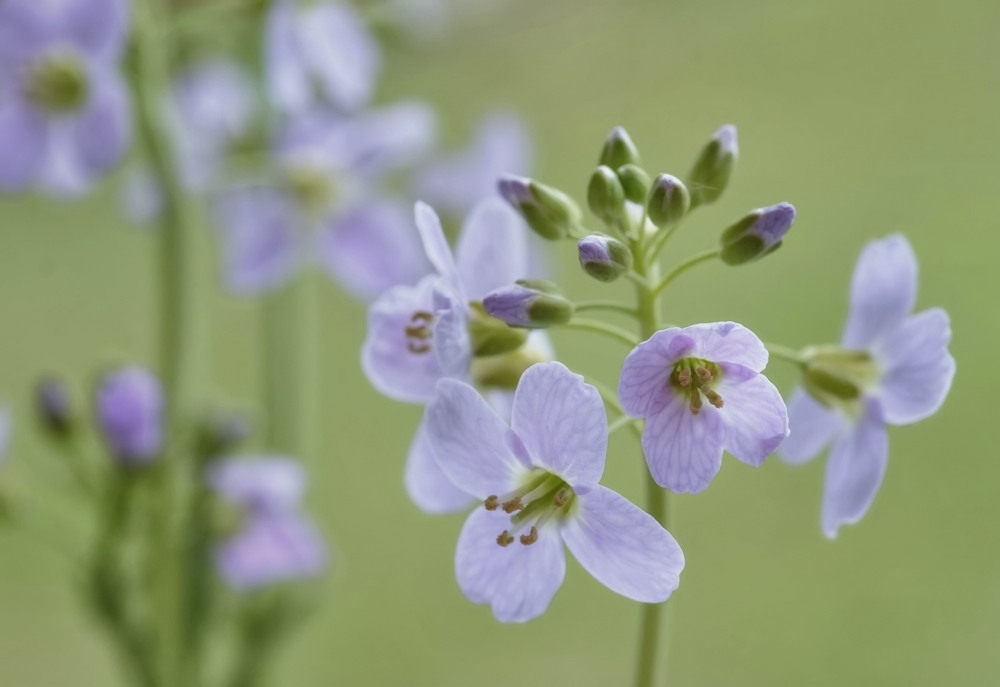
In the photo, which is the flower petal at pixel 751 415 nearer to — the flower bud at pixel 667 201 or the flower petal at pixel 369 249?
the flower bud at pixel 667 201

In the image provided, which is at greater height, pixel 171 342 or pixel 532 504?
pixel 171 342

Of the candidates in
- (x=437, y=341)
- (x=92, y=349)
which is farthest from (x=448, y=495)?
(x=92, y=349)

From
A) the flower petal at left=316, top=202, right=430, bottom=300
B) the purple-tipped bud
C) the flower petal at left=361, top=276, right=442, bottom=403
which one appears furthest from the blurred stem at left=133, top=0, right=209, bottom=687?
the flower petal at left=361, top=276, right=442, bottom=403

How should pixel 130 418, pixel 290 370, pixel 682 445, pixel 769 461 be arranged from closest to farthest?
pixel 682 445, pixel 130 418, pixel 290 370, pixel 769 461

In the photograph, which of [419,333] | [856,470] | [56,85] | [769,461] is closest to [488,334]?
[419,333]

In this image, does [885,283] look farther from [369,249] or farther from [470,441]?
[369,249]

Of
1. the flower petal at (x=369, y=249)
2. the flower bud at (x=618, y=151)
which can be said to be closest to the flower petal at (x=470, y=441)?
the flower bud at (x=618, y=151)
